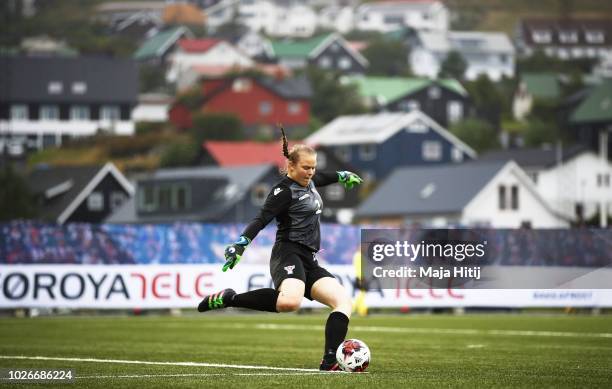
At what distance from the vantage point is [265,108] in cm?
13988

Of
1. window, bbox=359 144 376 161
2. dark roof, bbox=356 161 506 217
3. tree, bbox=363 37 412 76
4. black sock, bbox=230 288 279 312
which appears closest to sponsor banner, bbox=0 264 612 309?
black sock, bbox=230 288 279 312

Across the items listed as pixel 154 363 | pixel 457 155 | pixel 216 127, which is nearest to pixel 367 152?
pixel 457 155

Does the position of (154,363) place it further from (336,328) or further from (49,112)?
(49,112)

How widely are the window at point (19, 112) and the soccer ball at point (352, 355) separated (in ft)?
424

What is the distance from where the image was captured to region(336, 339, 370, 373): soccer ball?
47.1ft

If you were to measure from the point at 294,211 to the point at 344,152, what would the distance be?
106 metres

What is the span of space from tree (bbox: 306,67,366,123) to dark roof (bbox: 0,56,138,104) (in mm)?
18210

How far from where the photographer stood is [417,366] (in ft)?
53.6

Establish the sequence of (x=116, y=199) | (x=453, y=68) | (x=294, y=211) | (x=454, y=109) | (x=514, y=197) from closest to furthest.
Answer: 1. (x=294, y=211)
2. (x=514, y=197)
3. (x=116, y=199)
4. (x=454, y=109)
5. (x=453, y=68)

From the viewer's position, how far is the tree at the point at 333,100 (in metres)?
143

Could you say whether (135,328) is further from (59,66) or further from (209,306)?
(59,66)

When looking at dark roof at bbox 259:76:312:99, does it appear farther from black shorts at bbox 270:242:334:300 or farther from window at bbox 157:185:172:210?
black shorts at bbox 270:242:334:300

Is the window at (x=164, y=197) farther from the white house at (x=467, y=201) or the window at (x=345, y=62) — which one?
the window at (x=345, y=62)

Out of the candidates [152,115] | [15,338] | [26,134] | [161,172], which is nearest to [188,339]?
[15,338]
